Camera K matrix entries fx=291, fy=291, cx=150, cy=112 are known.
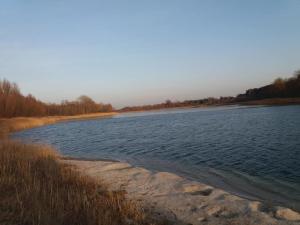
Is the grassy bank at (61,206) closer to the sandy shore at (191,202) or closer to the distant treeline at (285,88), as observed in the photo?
the sandy shore at (191,202)

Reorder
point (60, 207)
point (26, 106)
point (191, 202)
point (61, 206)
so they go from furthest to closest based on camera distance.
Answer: point (26, 106)
point (191, 202)
point (61, 206)
point (60, 207)

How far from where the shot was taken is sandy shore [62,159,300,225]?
22.1 feet

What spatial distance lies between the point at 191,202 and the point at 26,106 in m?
76.9

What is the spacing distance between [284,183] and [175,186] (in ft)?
12.1

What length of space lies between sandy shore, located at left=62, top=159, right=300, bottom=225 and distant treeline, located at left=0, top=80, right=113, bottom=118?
65.8 metres

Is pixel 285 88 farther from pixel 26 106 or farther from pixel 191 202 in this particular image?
pixel 191 202

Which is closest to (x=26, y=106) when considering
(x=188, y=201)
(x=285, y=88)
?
(x=285, y=88)

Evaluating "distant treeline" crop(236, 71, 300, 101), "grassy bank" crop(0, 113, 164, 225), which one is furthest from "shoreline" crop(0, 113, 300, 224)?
"distant treeline" crop(236, 71, 300, 101)

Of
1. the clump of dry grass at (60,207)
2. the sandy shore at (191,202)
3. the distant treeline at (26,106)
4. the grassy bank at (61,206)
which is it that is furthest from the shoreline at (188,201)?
the distant treeline at (26,106)

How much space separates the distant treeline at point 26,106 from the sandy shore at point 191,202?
216ft

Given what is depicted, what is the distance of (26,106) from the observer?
7694 centimetres

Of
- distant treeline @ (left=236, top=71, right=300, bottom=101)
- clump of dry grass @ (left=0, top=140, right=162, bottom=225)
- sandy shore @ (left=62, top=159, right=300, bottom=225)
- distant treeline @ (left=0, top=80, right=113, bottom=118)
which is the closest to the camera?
clump of dry grass @ (left=0, top=140, right=162, bottom=225)

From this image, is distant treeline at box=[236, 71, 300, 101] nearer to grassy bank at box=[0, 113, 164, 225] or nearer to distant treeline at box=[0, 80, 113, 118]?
distant treeline at box=[0, 80, 113, 118]

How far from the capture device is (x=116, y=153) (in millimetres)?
19406
